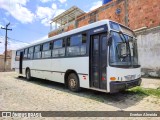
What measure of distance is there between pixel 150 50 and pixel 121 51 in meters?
9.25

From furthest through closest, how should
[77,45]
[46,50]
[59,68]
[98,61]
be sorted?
[46,50] < [59,68] < [77,45] < [98,61]

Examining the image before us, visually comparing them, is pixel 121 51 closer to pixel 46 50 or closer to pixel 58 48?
pixel 58 48

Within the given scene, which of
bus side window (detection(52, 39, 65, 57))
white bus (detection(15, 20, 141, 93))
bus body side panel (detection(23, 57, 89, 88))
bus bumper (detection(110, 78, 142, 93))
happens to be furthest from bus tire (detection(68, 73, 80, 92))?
bus bumper (detection(110, 78, 142, 93))

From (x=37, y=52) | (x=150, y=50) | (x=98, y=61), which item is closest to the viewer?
(x=98, y=61)

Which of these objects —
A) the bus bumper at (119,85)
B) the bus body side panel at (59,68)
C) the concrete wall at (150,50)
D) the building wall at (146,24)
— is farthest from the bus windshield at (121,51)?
the building wall at (146,24)

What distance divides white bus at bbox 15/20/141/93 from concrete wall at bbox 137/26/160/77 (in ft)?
23.5

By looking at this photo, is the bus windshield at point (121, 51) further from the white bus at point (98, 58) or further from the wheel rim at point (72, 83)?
the wheel rim at point (72, 83)

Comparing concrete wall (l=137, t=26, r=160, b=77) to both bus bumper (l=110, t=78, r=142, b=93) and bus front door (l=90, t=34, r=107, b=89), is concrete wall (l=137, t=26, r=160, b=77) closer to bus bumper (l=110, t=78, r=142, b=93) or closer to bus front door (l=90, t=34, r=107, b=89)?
bus bumper (l=110, t=78, r=142, b=93)

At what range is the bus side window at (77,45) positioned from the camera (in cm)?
808

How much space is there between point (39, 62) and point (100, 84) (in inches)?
249

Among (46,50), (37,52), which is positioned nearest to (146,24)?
(46,50)

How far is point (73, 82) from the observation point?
340 inches

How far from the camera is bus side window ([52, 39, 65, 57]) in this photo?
9594 mm

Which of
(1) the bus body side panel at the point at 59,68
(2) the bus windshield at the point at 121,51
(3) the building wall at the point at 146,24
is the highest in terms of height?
(3) the building wall at the point at 146,24
